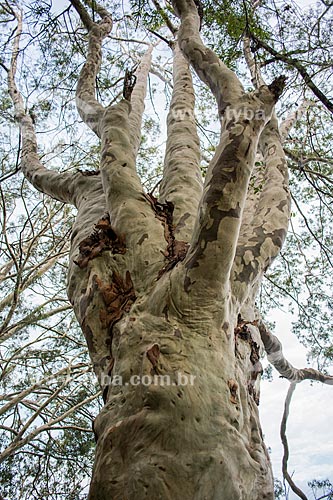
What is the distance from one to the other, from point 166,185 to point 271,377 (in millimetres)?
4719

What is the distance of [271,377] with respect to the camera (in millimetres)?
6176

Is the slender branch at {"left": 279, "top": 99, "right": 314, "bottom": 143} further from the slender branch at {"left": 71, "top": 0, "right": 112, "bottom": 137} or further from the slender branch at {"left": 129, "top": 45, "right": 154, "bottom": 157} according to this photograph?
→ the slender branch at {"left": 71, "top": 0, "right": 112, "bottom": 137}

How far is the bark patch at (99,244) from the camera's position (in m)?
1.77

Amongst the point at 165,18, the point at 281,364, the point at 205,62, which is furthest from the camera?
the point at 165,18

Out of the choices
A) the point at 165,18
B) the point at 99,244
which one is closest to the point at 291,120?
the point at 165,18

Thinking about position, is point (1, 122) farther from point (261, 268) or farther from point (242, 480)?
point (242, 480)

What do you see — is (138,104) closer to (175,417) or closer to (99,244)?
(99,244)

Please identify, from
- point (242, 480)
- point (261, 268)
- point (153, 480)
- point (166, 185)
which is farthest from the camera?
point (166, 185)

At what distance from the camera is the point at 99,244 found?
1.80 meters

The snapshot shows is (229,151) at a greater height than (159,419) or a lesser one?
greater

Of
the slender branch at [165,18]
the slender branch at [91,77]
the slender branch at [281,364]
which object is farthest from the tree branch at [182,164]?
the slender branch at [165,18]

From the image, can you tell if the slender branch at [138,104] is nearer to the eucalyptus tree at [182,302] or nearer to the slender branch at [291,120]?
the eucalyptus tree at [182,302]

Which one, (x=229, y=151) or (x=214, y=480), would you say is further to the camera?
(x=229, y=151)

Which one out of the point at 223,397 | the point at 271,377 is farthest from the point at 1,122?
the point at 223,397
